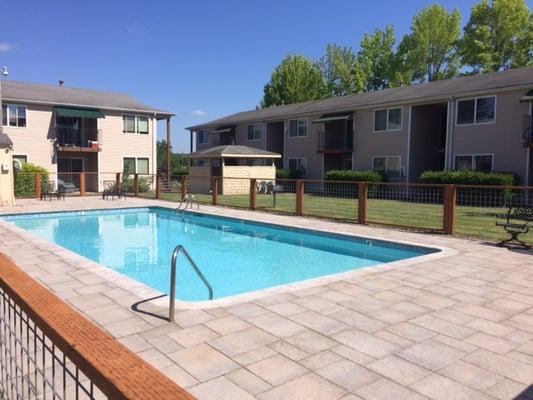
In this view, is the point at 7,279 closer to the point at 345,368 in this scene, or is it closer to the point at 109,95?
the point at 345,368

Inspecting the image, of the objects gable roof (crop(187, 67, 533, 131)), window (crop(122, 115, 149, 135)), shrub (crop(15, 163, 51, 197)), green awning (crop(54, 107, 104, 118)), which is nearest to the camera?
gable roof (crop(187, 67, 533, 131))

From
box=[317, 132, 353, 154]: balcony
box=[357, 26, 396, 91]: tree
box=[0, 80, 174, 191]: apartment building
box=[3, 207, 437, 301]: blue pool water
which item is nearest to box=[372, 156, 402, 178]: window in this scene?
box=[317, 132, 353, 154]: balcony

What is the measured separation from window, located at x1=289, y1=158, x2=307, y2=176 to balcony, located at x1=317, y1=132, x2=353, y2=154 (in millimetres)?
2002

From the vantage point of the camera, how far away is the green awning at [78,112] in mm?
26938

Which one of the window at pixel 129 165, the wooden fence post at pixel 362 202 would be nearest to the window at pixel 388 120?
the wooden fence post at pixel 362 202

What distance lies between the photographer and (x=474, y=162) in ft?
71.5

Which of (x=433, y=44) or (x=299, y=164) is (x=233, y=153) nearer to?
(x=299, y=164)

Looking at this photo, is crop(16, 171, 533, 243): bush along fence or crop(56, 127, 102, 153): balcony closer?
crop(16, 171, 533, 243): bush along fence

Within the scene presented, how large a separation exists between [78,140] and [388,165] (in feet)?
62.3

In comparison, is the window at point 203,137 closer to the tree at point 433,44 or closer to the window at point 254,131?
the window at point 254,131

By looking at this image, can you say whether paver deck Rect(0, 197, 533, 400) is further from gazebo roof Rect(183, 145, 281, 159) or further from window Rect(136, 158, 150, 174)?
window Rect(136, 158, 150, 174)

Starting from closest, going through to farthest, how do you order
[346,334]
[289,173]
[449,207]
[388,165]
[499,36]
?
[346,334], [449,207], [388,165], [289,173], [499,36]

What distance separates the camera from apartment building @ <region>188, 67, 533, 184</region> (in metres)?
20.3

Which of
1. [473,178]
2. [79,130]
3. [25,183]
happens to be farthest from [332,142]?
[25,183]
